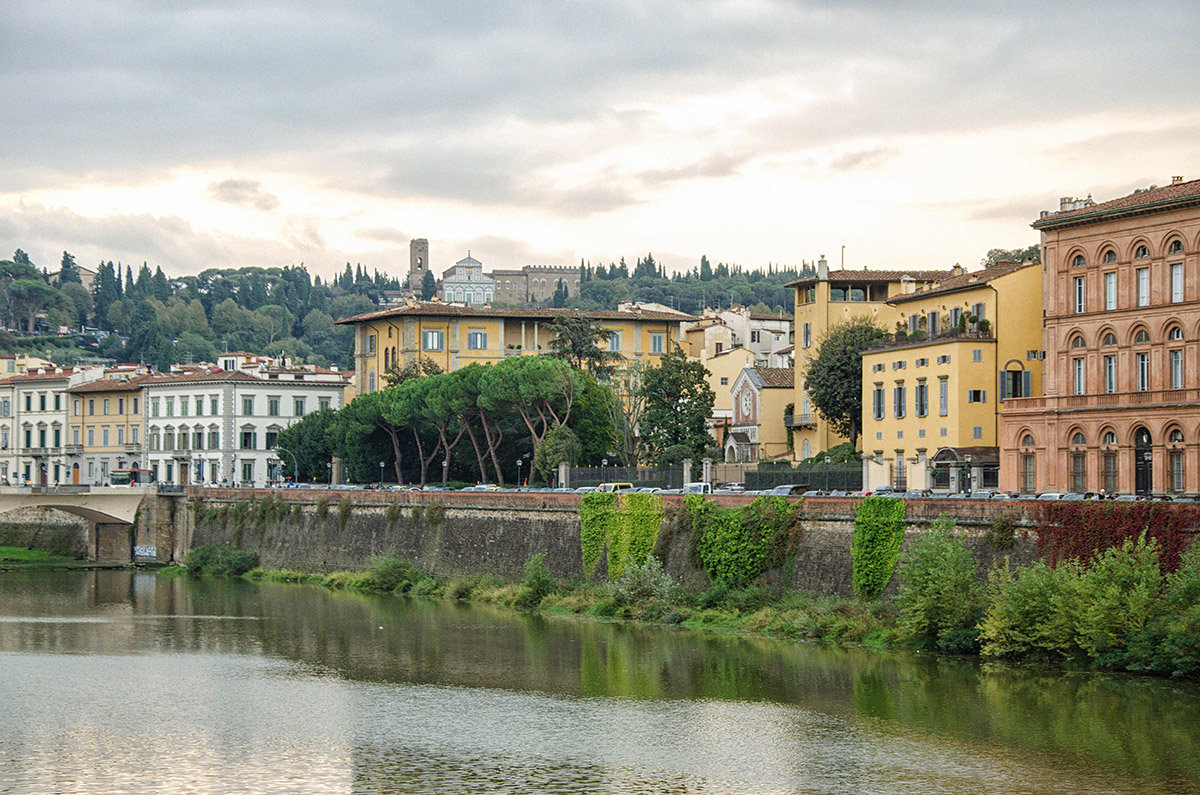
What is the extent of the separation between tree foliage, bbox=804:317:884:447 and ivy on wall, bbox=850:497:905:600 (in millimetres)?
29654

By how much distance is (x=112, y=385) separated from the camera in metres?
116

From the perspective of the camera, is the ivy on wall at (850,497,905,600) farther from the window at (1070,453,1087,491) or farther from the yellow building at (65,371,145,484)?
the yellow building at (65,371,145,484)

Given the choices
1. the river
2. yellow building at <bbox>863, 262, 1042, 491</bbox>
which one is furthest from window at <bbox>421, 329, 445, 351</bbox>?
the river

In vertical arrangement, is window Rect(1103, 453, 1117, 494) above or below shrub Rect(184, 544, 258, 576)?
above

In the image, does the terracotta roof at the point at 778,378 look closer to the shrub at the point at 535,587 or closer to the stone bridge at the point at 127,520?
the shrub at the point at 535,587

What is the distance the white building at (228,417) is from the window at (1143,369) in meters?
63.4

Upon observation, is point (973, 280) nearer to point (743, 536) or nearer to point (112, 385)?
point (743, 536)

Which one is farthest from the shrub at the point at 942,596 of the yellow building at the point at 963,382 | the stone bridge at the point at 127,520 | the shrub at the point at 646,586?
the stone bridge at the point at 127,520

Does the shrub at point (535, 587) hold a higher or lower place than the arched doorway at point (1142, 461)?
lower

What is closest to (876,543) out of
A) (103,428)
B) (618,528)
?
(618,528)

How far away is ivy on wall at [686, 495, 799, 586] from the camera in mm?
50531

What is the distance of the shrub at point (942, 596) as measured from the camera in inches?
1670

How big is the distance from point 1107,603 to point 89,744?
24200 mm

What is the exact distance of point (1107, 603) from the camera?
3809 cm
